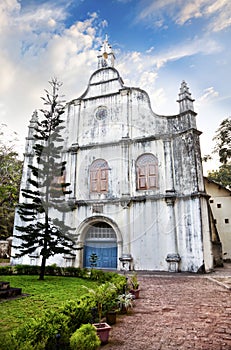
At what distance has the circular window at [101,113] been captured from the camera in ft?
54.7

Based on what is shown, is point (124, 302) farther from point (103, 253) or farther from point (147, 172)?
point (147, 172)

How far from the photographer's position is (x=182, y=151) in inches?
558

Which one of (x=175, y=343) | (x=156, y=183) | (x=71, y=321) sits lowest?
(x=175, y=343)

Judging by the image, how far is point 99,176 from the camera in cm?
1564

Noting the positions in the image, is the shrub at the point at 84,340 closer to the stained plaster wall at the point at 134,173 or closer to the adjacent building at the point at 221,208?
the stained plaster wall at the point at 134,173

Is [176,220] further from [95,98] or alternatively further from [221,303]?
[95,98]

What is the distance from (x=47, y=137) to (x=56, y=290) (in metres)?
6.79

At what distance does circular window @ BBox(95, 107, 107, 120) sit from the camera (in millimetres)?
16688

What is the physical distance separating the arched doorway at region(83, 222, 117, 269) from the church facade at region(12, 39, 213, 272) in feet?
0.18

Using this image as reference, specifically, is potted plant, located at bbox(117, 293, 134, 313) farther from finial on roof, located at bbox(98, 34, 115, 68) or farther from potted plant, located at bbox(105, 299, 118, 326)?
finial on roof, located at bbox(98, 34, 115, 68)

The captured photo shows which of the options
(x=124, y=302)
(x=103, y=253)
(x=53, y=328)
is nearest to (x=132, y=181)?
(x=103, y=253)

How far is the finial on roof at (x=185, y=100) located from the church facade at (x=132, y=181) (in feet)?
0.21

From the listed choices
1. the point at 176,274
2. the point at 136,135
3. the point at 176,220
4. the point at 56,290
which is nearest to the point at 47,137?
the point at 136,135

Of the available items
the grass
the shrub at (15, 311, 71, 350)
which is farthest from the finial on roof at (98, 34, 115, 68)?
the shrub at (15, 311, 71, 350)
